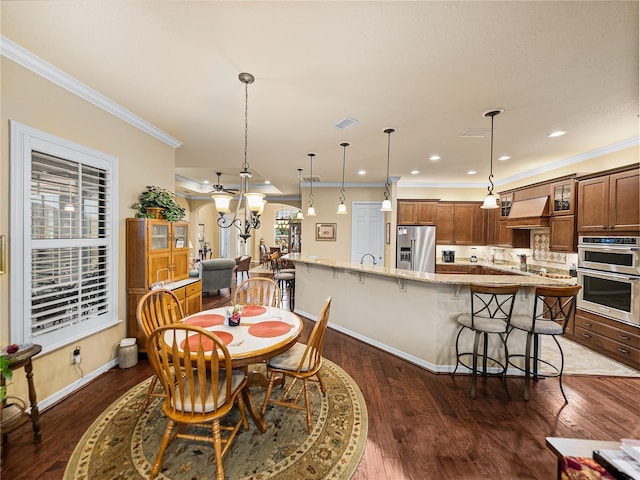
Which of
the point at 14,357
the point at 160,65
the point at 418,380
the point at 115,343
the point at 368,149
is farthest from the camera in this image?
the point at 368,149

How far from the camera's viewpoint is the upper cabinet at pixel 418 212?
19.8ft

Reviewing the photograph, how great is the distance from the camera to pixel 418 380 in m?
2.74

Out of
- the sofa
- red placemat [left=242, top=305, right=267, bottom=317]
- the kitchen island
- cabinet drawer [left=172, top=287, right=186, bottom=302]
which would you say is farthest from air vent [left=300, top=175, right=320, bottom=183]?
red placemat [left=242, top=305, right=267, bottom=317]

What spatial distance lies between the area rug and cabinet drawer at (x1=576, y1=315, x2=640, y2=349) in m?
3.30

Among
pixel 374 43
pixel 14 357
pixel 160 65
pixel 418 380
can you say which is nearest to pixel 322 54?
pixel 374 43

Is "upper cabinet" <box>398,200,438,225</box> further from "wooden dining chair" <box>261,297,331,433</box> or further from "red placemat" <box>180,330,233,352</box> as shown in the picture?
"red placemat" <box>180,330,233,352</box>

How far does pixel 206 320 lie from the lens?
231cm

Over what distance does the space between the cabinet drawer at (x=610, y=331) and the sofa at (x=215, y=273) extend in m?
6.51

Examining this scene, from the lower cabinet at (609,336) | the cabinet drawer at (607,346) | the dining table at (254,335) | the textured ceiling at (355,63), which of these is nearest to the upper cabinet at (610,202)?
the textured ceiling at (355,63)

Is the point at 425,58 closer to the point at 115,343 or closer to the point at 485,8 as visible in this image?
the point at 485,8

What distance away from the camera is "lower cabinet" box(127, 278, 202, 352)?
304 cm

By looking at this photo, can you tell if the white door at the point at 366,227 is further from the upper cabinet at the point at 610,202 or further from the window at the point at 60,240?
the window at the point at 60,240

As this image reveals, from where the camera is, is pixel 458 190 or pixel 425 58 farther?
pixel 458 190

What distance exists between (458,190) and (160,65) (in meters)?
6.58
